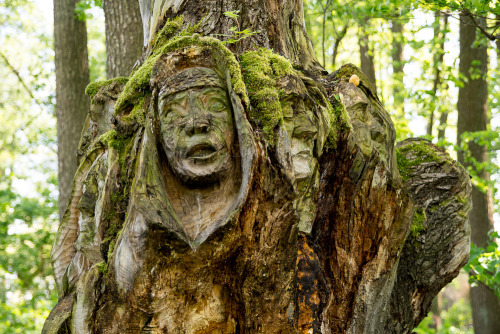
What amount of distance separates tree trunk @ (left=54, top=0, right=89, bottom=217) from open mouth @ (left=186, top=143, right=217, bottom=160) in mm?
5077

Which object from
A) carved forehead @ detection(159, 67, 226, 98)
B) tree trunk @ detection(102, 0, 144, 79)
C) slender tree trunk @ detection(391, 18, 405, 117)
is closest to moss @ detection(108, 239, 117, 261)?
carved forehead @ detection(159, 67, 226, 98)

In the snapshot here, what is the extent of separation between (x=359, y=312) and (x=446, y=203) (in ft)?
4.75

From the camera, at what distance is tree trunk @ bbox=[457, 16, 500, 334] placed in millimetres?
9484

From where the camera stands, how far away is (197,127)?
3.12 metres

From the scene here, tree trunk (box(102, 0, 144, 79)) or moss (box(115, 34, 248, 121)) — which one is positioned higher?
tree trunk (box(102, 0, 144, 79))

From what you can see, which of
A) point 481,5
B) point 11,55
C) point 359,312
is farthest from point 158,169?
point 11,55

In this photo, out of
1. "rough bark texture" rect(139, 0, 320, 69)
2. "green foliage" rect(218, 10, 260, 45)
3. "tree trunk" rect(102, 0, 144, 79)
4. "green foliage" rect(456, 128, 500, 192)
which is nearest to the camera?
"green foliage" rect(218, 10, 260, 45)

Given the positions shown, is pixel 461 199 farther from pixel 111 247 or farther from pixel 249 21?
pixel 111 247

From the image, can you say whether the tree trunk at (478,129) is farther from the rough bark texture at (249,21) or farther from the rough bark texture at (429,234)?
the rough bark texture at (249,21)

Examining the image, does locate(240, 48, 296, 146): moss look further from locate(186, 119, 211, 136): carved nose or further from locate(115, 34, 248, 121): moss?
locate(186, 119, 211, 136): carved nose

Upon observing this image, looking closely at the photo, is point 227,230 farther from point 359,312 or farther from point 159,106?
point 359,312

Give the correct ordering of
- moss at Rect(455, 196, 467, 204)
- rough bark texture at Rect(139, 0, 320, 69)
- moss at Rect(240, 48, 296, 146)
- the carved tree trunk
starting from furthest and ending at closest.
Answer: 1. moss at Rect(455, 196, 467, 204)
2. rough bark texture at Rect(139, 0, 320, 69)
3. moss at Rect(240, 48, 296, 146)
4. the carved tree trunk

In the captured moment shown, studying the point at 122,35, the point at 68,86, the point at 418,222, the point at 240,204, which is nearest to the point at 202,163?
the point at 240,204

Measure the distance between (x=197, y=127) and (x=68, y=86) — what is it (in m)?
5.65
